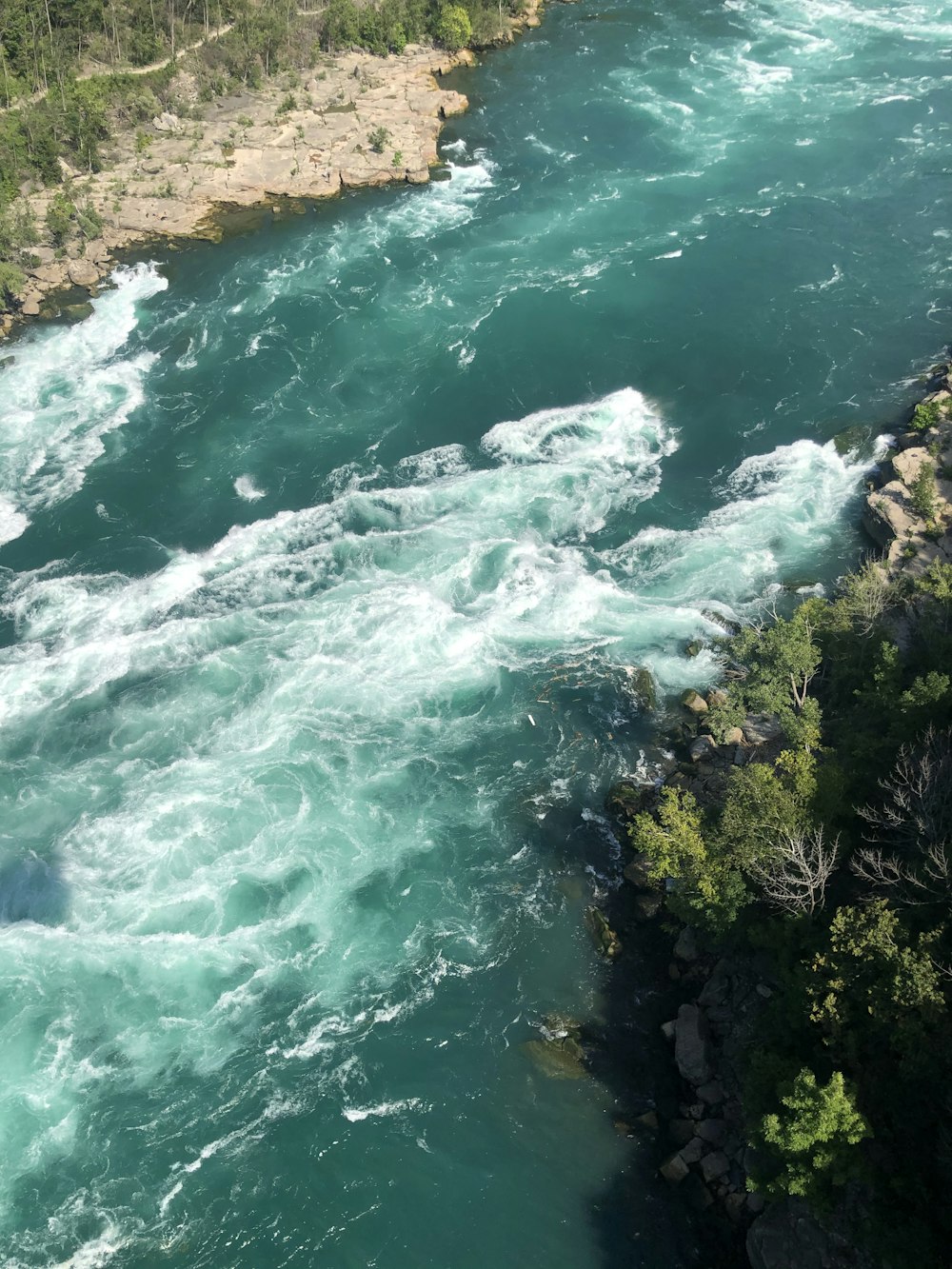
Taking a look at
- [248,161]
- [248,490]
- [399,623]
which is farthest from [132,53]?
[399,623]

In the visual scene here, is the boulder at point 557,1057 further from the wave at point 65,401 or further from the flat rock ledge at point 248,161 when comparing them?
the flat rock ledge at point 248,161

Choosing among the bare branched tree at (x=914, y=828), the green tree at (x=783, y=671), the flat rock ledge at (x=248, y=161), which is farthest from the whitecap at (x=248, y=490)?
the bare branched tree at (x=914, y=828)

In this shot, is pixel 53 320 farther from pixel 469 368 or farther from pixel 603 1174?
pixel 603 1174

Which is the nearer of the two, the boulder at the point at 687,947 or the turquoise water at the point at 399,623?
the turquoise water at the point at 399,623

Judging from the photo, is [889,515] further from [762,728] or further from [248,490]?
[248,490]

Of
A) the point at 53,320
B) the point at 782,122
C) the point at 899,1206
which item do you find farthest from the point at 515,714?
the point at 782,122
